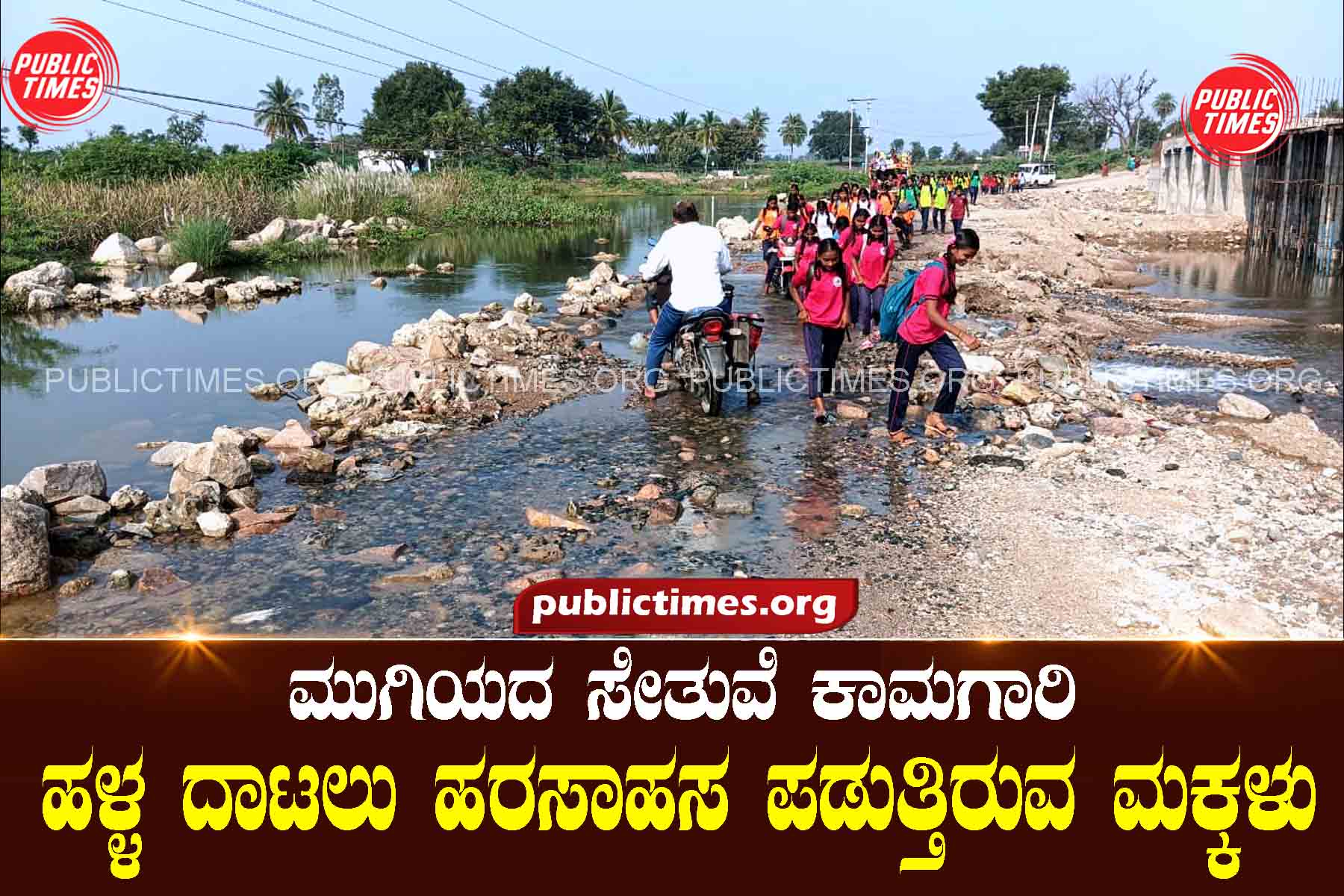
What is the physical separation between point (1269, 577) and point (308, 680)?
433 centimetres

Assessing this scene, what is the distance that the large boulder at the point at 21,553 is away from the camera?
14.6ft

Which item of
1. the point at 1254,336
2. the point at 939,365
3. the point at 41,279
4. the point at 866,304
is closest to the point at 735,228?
the point at 1254,336

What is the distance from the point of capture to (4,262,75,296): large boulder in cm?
1428

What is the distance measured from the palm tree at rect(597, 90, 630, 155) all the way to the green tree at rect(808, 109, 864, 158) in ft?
52.9

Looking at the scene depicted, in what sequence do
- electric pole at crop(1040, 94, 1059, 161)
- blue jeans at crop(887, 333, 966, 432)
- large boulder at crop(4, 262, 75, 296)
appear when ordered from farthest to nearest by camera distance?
electric pole at crop(1040, 94, 1059, 161), large boulder at crop(4, 262, 75, 296), blue jeans at crop(887, 333, 966, 432)

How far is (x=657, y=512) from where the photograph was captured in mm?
5449

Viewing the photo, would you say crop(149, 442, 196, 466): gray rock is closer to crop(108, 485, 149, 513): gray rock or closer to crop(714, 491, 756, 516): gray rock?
crop(108, 485, 149, 513): gray rock

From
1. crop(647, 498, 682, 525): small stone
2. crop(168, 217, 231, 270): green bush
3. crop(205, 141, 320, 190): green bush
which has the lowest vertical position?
crop(647, 498, 682, 525): small stone

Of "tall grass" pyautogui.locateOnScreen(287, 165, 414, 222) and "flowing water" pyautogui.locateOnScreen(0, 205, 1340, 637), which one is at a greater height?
"tall grass" pyautogui.locateOnScreen(287, 165, 414, 222)

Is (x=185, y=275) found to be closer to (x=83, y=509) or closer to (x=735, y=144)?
(x=83, y=509)

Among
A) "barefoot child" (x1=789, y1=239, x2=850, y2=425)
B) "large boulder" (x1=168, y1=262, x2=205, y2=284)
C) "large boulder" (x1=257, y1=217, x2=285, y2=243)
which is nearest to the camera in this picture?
"barefoot child" (x1=789, y1=239, x2=850, y2=425)

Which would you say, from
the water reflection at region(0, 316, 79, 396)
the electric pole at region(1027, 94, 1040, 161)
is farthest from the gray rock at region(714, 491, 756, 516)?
the electric pole at region(1027, 94, 1040, 161)

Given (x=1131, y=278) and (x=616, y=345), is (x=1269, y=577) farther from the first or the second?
(x=1131, y=278)

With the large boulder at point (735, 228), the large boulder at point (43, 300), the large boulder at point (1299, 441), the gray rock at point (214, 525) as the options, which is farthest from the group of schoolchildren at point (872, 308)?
the large boulder at point (735, 228)
